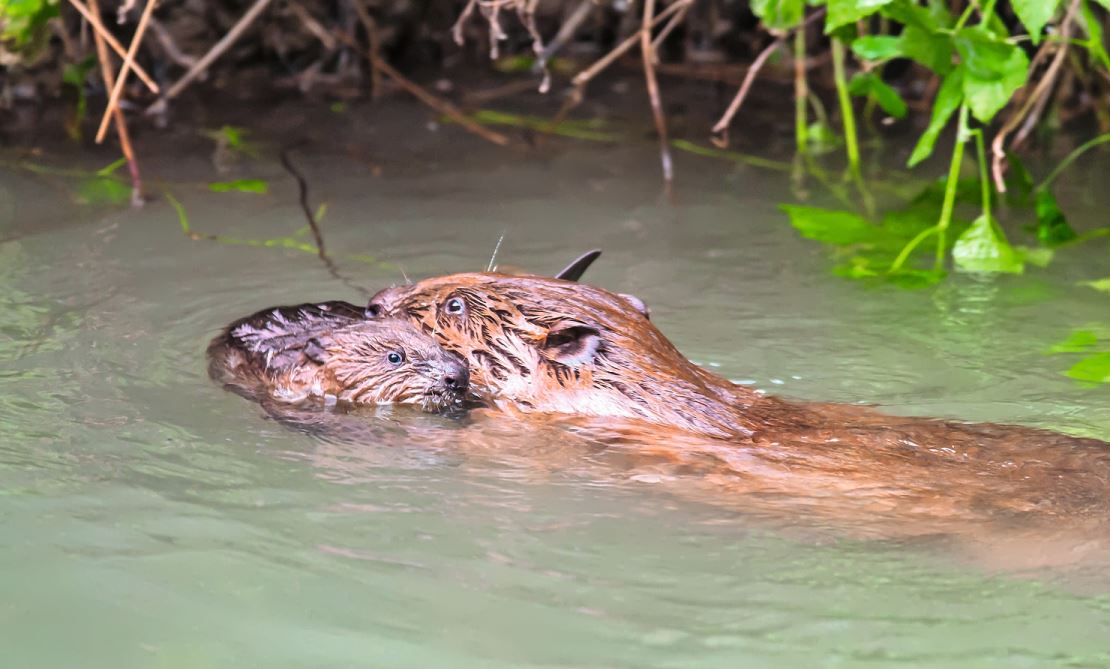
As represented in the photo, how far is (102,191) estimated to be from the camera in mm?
5500

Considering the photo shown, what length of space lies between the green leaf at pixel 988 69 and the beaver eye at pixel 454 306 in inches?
64.2

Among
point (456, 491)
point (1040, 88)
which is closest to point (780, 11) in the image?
point (1040, 88)

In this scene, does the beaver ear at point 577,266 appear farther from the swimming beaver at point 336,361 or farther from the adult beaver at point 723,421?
the swimming beaver at point 336,361

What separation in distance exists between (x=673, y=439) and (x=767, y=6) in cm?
196

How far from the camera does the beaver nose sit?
3.53 m

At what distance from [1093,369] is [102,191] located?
381 centimetres

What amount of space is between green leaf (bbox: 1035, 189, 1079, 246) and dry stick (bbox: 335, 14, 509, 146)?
7.33ft

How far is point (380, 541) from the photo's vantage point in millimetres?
2727

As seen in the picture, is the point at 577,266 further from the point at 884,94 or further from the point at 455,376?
the point at 884,94

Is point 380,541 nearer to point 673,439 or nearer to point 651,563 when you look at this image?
point 651,563

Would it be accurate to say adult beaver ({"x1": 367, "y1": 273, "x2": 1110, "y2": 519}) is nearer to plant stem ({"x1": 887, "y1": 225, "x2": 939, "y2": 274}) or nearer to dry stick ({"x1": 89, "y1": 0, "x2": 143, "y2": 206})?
plant stem ({"x1": 887, "y1": 225, "x2": 939, "y2": 274})

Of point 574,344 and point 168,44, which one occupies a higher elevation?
point 168,44

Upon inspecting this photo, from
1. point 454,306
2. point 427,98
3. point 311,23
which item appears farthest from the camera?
point 311,23

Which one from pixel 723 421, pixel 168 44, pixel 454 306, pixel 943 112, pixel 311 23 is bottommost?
pixel 723 421
